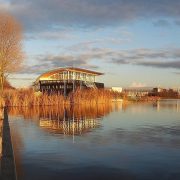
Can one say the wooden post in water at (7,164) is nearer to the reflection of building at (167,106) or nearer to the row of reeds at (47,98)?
the row of reeds at (47,98)

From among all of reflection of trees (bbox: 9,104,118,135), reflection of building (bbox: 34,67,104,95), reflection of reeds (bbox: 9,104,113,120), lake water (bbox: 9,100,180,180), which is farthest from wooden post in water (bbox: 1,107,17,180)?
reflection of building (bbox: 34,67,104,95)

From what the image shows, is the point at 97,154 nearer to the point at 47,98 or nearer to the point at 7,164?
the point at 7,164

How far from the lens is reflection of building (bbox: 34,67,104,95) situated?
176ft

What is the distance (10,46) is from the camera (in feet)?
118

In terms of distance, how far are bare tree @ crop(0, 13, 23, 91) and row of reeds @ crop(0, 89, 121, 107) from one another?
3.06 metres

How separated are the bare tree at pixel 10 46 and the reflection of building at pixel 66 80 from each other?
16679 millimetres

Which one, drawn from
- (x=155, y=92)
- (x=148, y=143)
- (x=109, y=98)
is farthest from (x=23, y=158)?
(x=155, y=92)

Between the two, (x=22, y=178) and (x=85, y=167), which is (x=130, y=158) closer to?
(x=85, y=167)

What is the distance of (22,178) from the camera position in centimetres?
857

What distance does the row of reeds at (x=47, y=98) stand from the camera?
39.1m

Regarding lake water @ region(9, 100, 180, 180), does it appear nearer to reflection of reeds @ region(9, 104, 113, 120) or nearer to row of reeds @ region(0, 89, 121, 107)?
reflection of reeds @ region(9, 104, 113, 120)

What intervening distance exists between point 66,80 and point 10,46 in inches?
750

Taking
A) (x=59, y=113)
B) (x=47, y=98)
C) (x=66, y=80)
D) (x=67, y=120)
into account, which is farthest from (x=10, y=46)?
(x=66, y=80)

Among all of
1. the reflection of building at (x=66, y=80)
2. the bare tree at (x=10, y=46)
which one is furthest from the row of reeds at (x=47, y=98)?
the reflection of building at (x=66, y=80)
